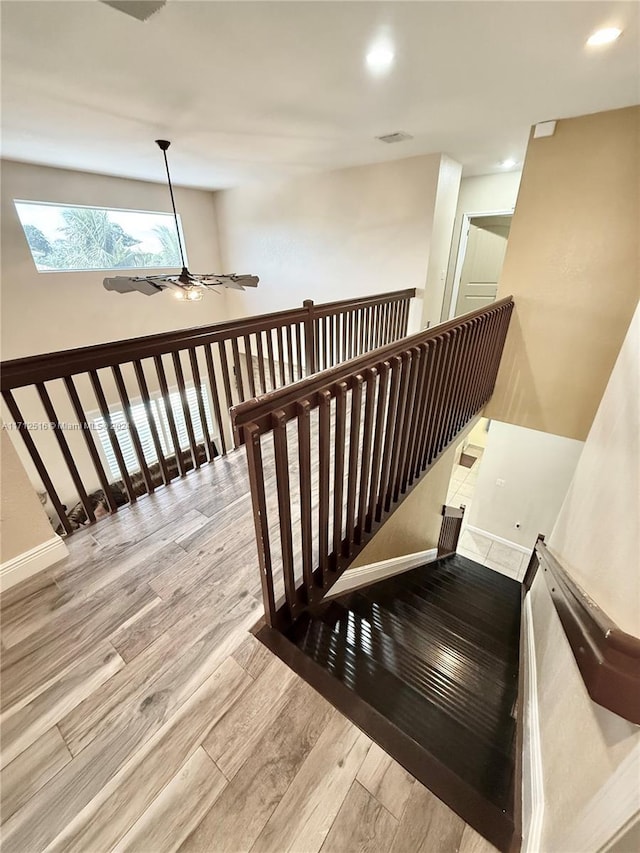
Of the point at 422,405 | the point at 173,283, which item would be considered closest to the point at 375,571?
the point at 422,405

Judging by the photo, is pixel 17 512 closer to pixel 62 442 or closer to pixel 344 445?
pixel 62 442

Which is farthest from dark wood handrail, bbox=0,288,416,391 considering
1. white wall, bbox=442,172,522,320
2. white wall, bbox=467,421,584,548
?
white wall, bbox=442,172,522,320

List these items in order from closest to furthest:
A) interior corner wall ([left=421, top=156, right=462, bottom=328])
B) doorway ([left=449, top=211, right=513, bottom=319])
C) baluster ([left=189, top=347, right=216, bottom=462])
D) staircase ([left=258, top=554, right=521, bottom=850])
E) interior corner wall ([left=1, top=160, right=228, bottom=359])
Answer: staircase ([left=258, top=554, right=521, bottom=850]) → baluster ([left=189, top=347, right=216, bottom=462]) → interior corner wall ([left=421, top=156, right=462, bottom=328]) → interior corner wall ([left=1, top=160, right=228, bottom=359]) → doorway ([left=449, top=211, right=513, bottom=319])

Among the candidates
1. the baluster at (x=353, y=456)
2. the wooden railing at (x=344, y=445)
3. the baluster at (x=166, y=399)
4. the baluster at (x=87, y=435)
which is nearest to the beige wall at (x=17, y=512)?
the baluster at (x=87, y=435)

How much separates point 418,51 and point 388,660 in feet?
10.7

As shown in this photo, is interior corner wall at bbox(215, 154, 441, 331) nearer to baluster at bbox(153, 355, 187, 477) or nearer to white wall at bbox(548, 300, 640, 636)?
white wall at bbox(548, 300, 640, 636)

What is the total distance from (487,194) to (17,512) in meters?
6.12

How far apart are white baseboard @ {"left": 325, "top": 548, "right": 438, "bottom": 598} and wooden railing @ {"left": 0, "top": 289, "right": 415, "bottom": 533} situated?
1.21m

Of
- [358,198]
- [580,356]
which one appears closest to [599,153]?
[580,356]

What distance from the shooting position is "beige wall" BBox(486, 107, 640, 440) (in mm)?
2873

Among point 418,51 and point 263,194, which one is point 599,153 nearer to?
point 418,51

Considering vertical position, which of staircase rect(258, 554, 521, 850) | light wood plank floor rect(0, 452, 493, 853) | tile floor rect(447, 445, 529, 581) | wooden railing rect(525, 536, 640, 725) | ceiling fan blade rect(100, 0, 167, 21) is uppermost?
ceiling fan blade rect(100, 0, 167, 21)

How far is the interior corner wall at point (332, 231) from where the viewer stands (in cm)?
390

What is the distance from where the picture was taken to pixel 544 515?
459 cm
